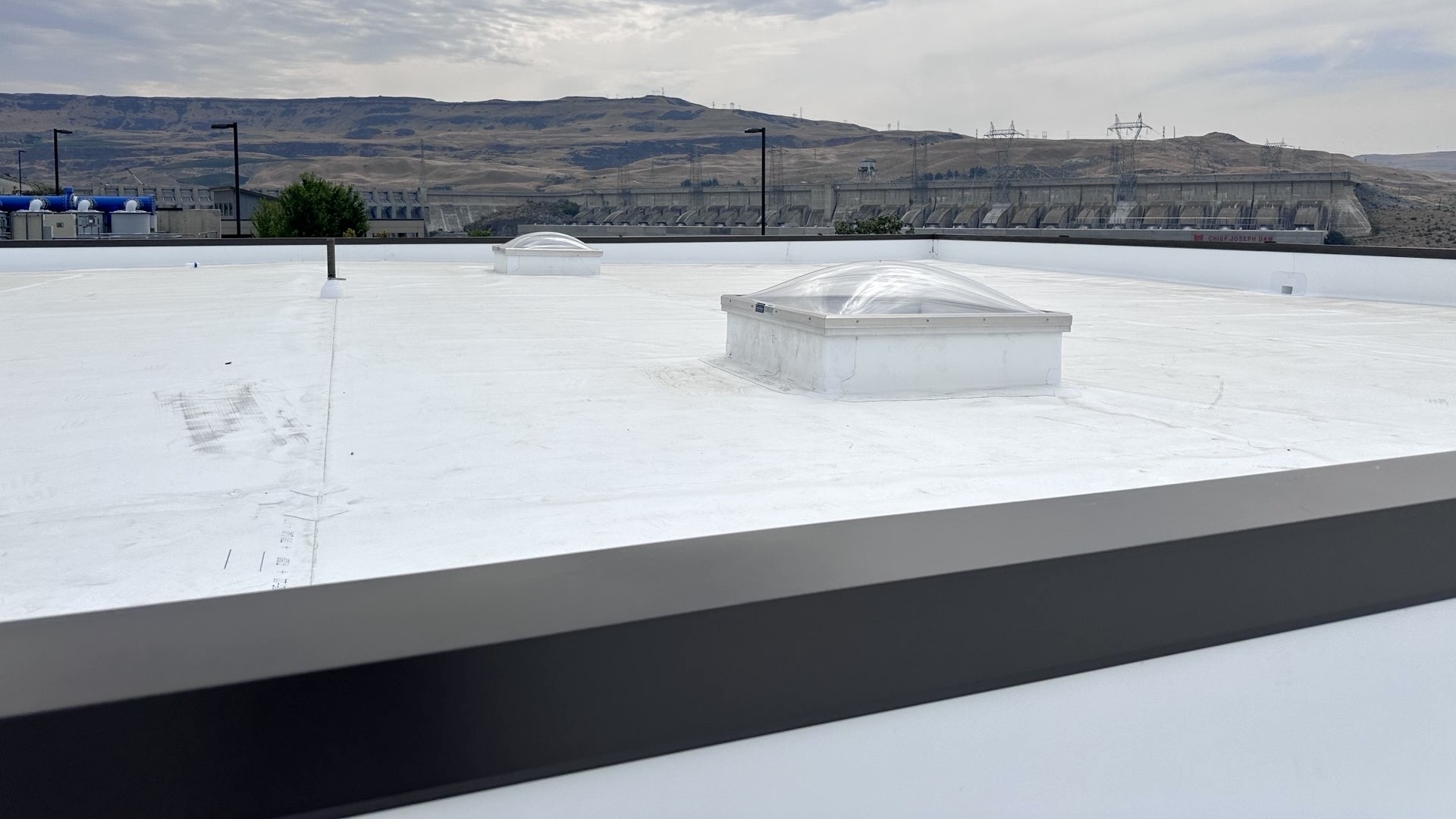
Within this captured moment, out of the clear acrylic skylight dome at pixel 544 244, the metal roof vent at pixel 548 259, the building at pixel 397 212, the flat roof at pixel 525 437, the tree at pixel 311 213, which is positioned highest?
the building at pixel 397 212

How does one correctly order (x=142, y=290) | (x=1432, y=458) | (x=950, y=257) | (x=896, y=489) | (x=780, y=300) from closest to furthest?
(x=1432, y=458)
(x=896, y=489)
(x=780, y=300)
(x=142, y=290)
(x=950, y=257)

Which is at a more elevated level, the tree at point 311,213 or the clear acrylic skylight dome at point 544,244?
the tree at point 311,213

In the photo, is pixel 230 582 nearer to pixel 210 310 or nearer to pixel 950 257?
pixel 210 310

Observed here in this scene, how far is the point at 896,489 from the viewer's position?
6305 millimetres

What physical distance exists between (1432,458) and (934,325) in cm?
603

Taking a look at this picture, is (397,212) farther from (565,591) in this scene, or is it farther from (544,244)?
(565,591)

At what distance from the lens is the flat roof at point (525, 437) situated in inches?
A: 212

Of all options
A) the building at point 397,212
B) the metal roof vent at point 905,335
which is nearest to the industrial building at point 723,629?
the metal roof vent at point 905,335

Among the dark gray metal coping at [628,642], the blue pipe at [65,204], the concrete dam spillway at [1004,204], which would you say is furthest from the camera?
the concrete dam spillway at [1004,204]

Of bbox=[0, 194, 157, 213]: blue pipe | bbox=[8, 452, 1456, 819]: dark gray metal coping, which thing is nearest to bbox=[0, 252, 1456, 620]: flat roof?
bbox=[8, 452, 1456, 819]: dark gray metal coping

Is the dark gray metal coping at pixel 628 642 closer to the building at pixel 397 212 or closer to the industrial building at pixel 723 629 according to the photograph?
the industrial building at pixel 723 629

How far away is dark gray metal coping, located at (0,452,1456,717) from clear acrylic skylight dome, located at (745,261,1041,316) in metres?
6.58

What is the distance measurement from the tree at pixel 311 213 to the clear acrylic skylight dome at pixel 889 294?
219ft

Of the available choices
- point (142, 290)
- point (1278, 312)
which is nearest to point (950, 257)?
point (1278, 312)
